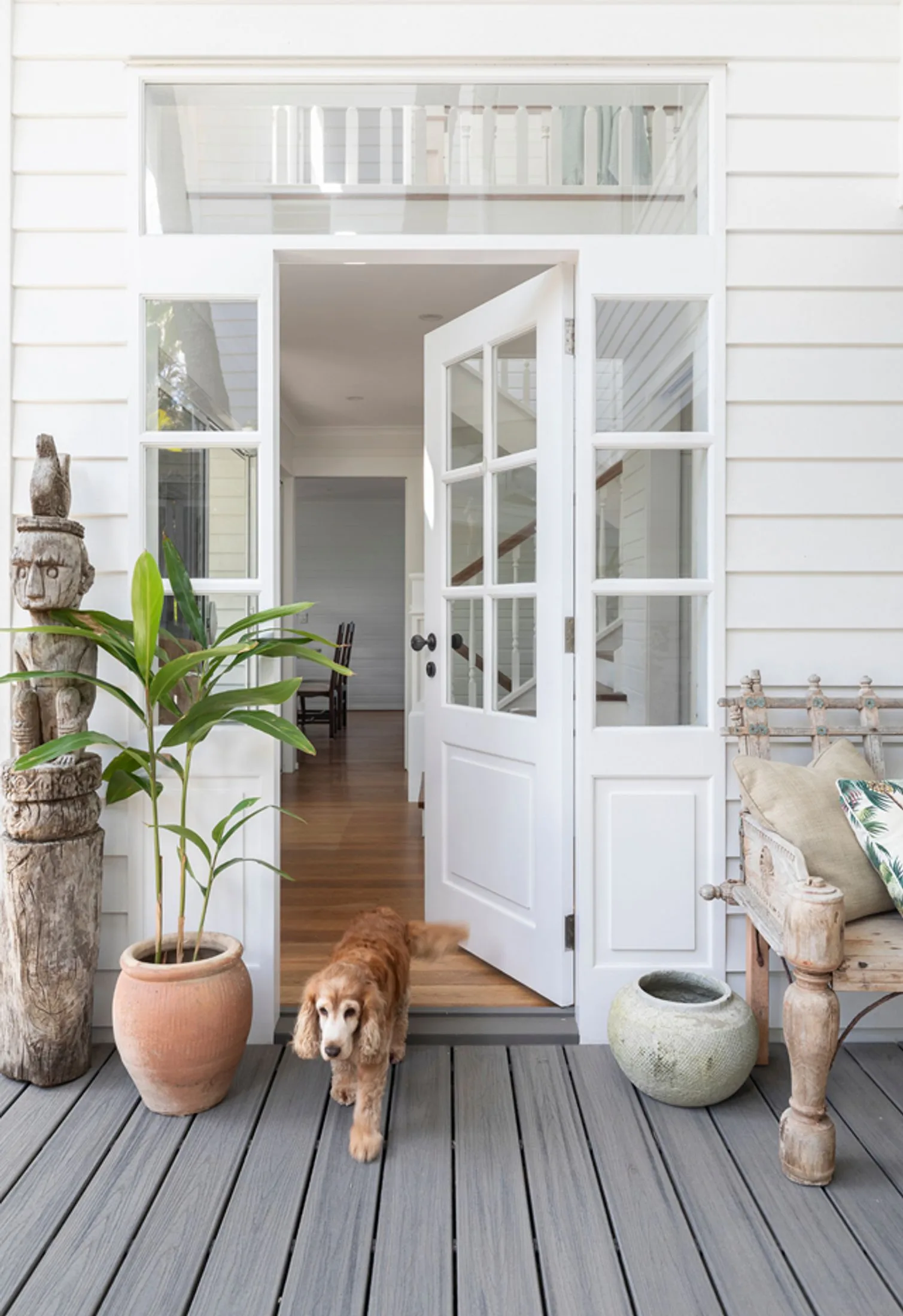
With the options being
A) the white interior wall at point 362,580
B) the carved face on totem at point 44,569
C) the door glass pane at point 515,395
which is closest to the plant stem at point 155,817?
the carved face on totem at point 44,569

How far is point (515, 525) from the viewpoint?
277 centimetres

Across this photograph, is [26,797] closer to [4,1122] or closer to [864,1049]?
[4,1122]

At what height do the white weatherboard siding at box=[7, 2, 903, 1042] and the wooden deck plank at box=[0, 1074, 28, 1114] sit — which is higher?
the white weatherboard siding at box=[7, 2, 903, 1042]

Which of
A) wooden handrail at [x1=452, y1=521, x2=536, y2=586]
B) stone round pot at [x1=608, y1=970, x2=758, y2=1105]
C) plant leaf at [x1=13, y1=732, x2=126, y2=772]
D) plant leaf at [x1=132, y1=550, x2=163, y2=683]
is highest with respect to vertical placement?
wooden handrail at [x1=452, y1=521, x2=536, y2=586]

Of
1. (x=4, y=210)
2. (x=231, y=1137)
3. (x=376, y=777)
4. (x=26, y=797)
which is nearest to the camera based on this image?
(x=231, y=1137)

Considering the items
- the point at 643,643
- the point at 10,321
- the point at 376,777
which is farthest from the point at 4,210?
the point at 376,777

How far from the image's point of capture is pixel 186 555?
8.17ft

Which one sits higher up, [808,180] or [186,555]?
[808,180]

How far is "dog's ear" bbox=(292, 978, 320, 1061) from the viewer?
188 cm

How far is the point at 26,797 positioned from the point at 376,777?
4272mm

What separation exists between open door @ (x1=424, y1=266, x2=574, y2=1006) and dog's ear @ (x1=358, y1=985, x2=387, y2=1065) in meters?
0.82

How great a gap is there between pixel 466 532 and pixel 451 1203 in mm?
1882

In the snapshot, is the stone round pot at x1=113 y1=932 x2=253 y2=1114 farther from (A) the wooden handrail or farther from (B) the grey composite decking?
(A) the wooden handrail

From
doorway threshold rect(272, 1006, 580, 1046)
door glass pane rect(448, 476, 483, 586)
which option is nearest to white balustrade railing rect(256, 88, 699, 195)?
door glass pane rect(448, 476, 483, 586)
